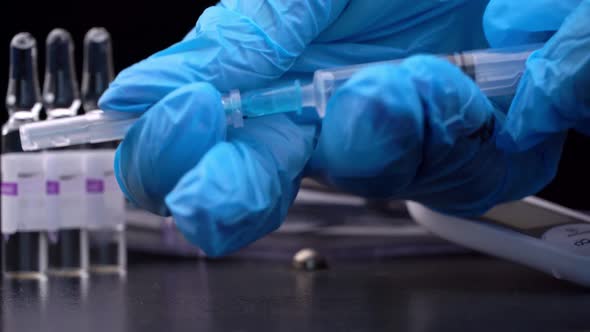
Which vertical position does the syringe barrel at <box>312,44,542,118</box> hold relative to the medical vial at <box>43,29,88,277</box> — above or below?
above

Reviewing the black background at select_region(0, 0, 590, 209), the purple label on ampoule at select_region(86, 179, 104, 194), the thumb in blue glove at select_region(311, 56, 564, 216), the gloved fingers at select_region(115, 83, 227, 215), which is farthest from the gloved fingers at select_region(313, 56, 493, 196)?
the black background at select_region(0, 0, 590, 209)

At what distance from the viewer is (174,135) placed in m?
1.01

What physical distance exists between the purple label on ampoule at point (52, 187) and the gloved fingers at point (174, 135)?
2.61 ft

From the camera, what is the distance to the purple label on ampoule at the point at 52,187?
1.80m

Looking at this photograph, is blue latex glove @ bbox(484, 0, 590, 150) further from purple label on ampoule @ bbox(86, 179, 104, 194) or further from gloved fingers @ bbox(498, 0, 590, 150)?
purple label on ampoule @ bbox(86, 179, 104, 194)

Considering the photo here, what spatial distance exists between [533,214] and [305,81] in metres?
0.50

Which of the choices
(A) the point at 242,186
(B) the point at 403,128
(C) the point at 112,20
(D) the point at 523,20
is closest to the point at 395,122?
(B) the point at 403,128

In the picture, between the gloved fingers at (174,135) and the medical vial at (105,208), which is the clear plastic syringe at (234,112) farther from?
the medical vial at (105,208)

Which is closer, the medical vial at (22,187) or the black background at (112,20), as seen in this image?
the medical vial at (22,187)

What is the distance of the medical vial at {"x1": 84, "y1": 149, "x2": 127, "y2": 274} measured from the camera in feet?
5.98

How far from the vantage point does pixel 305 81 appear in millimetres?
1224

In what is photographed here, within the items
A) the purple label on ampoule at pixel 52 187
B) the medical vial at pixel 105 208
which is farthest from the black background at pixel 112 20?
the purple label on ampoule at pixel 52 187

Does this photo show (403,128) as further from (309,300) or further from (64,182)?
(64,182)

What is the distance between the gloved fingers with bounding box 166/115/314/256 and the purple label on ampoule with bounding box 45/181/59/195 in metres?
0.81
